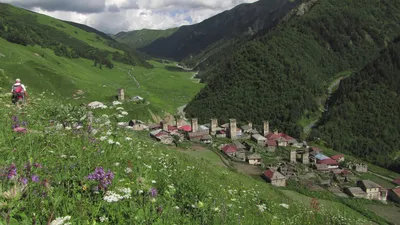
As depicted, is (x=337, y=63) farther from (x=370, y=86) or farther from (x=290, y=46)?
(x=370, y=86)

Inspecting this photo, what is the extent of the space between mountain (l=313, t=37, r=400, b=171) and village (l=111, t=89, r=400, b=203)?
73.4ft

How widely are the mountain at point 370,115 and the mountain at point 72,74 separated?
167 feet

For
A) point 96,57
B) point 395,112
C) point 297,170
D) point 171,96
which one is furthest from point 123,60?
point 297,170

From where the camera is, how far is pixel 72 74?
89.2 meters

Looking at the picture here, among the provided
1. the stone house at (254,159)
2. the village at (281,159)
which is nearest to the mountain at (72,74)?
the village at (281,159)

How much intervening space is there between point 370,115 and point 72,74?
94.2 meters

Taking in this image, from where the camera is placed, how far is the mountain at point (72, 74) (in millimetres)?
60875

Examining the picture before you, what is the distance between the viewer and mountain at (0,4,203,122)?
200ft

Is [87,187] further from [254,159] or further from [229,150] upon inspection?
[229,150]

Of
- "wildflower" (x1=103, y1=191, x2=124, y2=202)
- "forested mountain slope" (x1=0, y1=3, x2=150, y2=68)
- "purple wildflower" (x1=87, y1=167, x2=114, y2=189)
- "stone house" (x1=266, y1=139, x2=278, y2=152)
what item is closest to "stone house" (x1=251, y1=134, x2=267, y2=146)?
"stone house" (x1=266, y1=139, x2=278, y2=152)

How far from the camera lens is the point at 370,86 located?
11256cm

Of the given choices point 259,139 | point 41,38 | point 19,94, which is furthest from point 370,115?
point 41,38

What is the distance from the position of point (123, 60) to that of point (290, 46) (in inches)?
3601

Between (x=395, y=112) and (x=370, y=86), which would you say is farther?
(x=370, y=86)
